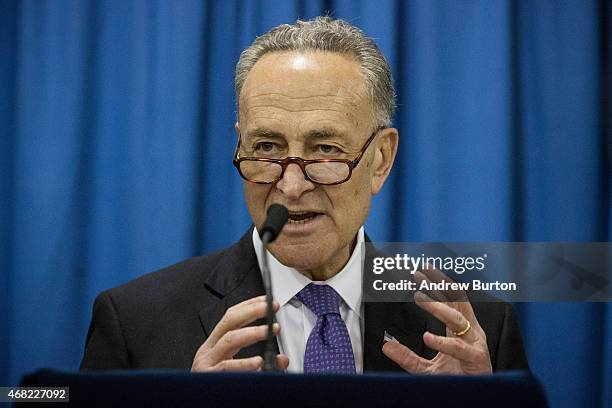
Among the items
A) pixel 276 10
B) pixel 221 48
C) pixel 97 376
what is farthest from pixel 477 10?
pixel 97 376

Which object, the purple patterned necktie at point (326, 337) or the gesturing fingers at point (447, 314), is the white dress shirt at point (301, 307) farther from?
the gesturing fingers at point (447, 314)

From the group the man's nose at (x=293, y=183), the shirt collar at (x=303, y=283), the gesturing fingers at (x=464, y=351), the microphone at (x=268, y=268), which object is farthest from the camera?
the shirt collar at (x=303, y=283)

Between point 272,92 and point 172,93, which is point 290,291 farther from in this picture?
point 172,93

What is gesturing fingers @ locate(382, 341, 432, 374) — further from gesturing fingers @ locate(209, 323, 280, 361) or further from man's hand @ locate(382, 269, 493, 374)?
gesturing fingers @ locate(209, 323, 280, 361)

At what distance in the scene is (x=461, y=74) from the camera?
8.00 ft

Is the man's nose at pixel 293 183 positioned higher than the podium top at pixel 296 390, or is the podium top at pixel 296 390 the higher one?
A: the man's nose at pixel 293 183

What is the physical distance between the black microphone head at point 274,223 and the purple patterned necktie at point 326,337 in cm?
57

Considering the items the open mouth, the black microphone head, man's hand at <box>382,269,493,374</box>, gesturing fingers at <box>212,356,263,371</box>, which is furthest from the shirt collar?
the black microphone head

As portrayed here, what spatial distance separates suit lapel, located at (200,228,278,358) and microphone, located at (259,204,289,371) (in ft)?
2.10

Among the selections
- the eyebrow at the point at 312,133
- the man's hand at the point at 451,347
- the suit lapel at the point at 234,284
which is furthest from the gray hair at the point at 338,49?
the man's hand at the point at 451,347

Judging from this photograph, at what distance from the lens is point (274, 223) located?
48.9 inches

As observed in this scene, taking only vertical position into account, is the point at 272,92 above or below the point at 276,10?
below

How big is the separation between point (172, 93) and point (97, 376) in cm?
160

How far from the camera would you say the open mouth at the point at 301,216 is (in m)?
1.79
